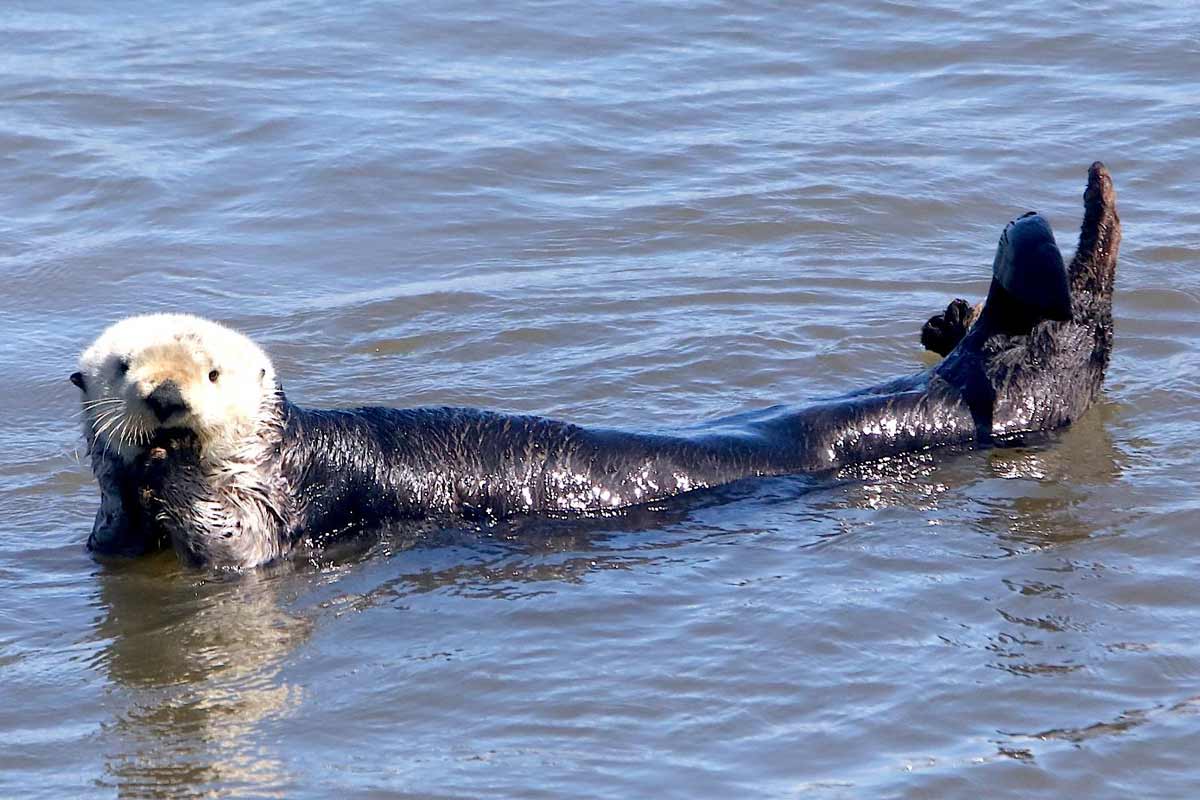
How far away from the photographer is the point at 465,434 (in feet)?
18.3

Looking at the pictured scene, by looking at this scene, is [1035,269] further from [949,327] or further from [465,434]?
[465,434]

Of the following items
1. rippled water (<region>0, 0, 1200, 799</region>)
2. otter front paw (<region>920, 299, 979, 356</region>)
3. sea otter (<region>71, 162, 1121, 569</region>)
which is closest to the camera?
rippled water (<region>0, 0, 1200, 799</region>)

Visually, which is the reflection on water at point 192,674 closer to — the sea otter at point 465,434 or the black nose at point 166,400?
the sea otter at point 465,434

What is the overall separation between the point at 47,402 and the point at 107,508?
172 centimetres

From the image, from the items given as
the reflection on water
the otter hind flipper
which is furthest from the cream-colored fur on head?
the otter hind flipper

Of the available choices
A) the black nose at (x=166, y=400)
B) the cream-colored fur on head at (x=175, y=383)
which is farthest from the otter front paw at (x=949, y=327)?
the black nose at (x=166, y=400)

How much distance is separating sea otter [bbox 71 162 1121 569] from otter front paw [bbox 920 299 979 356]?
0.02 meters

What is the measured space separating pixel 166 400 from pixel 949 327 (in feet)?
9.68

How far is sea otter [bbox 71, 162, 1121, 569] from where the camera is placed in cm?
513

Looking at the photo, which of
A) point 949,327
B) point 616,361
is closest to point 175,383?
point 616,361

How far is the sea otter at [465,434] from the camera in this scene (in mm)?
5129

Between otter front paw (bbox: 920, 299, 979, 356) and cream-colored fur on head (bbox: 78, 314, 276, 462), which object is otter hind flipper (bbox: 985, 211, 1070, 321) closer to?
otter front paw (bbox: 920, 299, 979, 356)

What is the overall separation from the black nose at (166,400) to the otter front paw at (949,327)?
9.30 ft

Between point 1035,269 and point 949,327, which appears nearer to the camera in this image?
point 1035,269
